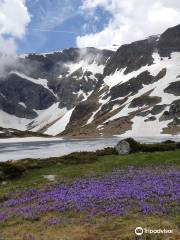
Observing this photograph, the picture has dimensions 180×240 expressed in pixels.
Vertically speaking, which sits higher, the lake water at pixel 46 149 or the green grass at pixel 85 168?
the lake water at pixel 46 149

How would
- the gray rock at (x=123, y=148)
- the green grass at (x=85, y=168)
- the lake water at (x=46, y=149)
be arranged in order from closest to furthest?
the green grass at (x=85, y=168) < the gray rock at (x=123, y=148) < the lake water at (x=46, y=149)

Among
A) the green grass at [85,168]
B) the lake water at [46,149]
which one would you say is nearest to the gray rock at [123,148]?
the green grass at [85,168]

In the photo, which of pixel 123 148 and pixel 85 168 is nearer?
pixel 85 168

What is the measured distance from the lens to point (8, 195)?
31109 mm

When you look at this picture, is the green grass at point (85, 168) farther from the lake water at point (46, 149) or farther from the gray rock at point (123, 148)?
the lake water at point (46, 149)

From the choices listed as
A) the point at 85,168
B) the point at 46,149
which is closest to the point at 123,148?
the point at 85,168

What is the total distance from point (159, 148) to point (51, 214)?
3164 cm

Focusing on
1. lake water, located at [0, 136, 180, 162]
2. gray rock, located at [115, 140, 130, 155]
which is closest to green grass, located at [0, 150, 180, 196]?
gray rock, located at [115, 140, 130, 155]

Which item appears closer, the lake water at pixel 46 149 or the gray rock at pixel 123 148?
the gray rock at pixel 123 148

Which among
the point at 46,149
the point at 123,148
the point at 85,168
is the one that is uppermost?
the point at 46,149

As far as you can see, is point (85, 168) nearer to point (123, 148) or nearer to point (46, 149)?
point (123, 148)

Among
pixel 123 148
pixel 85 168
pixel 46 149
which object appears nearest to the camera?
pixel 85 168

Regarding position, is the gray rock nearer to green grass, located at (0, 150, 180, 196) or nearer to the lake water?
green grass, located at (0, 150, 180, 196)

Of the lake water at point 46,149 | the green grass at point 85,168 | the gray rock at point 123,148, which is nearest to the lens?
the green grass at point 85,168
